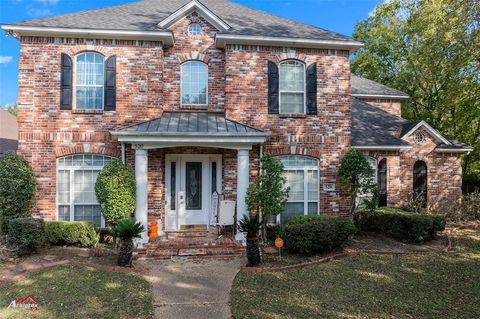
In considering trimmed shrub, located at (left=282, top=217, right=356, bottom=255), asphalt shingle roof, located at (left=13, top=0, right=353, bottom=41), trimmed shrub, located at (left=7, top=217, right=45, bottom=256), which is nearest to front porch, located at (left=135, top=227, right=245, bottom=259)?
trimmed shrub, located at (left=282, top=217, right=356, bottom=255)

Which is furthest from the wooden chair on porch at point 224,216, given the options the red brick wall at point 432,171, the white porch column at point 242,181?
the red brick wall at point 432,171

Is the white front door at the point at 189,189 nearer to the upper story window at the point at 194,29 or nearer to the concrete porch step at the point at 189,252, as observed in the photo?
the concrete porch step at the point at 189,252

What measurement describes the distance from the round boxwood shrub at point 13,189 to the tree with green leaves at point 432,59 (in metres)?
16.2

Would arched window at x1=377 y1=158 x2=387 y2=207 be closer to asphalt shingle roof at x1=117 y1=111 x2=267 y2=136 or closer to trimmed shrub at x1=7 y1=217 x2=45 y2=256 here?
asphalt shingle roof at x1=117 y1=111 x2=267 y2=136

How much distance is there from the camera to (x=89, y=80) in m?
9.61

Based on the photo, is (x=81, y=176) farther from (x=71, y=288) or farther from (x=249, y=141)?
(x=249, y=141)

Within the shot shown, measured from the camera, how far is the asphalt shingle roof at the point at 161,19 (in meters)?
9.62

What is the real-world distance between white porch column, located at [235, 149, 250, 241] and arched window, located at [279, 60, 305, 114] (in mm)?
2256

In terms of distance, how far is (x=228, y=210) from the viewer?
371 inches

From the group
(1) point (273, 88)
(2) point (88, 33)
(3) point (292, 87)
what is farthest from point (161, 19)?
(3) point (292, 87)

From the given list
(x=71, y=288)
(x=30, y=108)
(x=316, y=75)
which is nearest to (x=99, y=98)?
(x=30, y=108)

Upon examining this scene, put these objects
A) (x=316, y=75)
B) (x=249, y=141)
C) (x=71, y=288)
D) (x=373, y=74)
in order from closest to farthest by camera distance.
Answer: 1. (x=71, y=288)
2. (x=249, y=141)
3. (x=316, y=75)
4. (x=373, y=74)

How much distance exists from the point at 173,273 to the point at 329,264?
3838 millimetres

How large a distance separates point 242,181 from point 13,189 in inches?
258
